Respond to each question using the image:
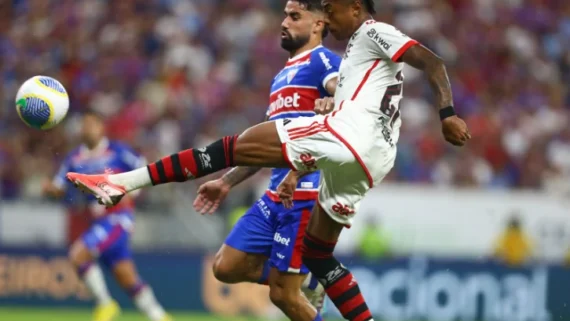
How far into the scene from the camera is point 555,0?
20.1m

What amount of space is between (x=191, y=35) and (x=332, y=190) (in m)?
12.2

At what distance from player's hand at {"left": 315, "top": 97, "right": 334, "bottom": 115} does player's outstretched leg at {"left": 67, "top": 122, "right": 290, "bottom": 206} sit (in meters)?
0.56

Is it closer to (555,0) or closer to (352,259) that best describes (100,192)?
(352,259)

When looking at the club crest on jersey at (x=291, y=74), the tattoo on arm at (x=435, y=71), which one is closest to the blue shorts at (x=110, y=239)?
the club crest on jersey at (x=291, y=74)

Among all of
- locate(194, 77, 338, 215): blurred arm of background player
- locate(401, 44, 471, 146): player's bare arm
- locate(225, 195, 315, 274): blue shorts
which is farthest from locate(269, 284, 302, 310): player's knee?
locate(401, 44, 471, 146): player's bare arm

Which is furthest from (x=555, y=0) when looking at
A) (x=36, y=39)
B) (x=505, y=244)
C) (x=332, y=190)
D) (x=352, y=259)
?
(x=332, y=190)

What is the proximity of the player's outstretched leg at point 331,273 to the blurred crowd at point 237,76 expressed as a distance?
28.9ft

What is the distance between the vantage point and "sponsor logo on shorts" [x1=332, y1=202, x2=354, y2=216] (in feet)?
22.8

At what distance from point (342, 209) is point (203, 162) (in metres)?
1.06

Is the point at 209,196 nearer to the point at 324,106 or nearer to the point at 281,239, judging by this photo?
the point at 281,239

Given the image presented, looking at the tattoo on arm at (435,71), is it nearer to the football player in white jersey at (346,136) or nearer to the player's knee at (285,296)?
the football player in white jersey at (346,136)

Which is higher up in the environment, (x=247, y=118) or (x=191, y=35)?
(x=191, y=35)

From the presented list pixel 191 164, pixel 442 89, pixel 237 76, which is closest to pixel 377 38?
pixel 442 89

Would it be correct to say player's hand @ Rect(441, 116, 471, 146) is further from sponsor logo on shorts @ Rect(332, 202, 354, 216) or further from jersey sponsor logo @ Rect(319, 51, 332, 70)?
jersey sponsor logo @ Rect(319, 51, 332, 70)
